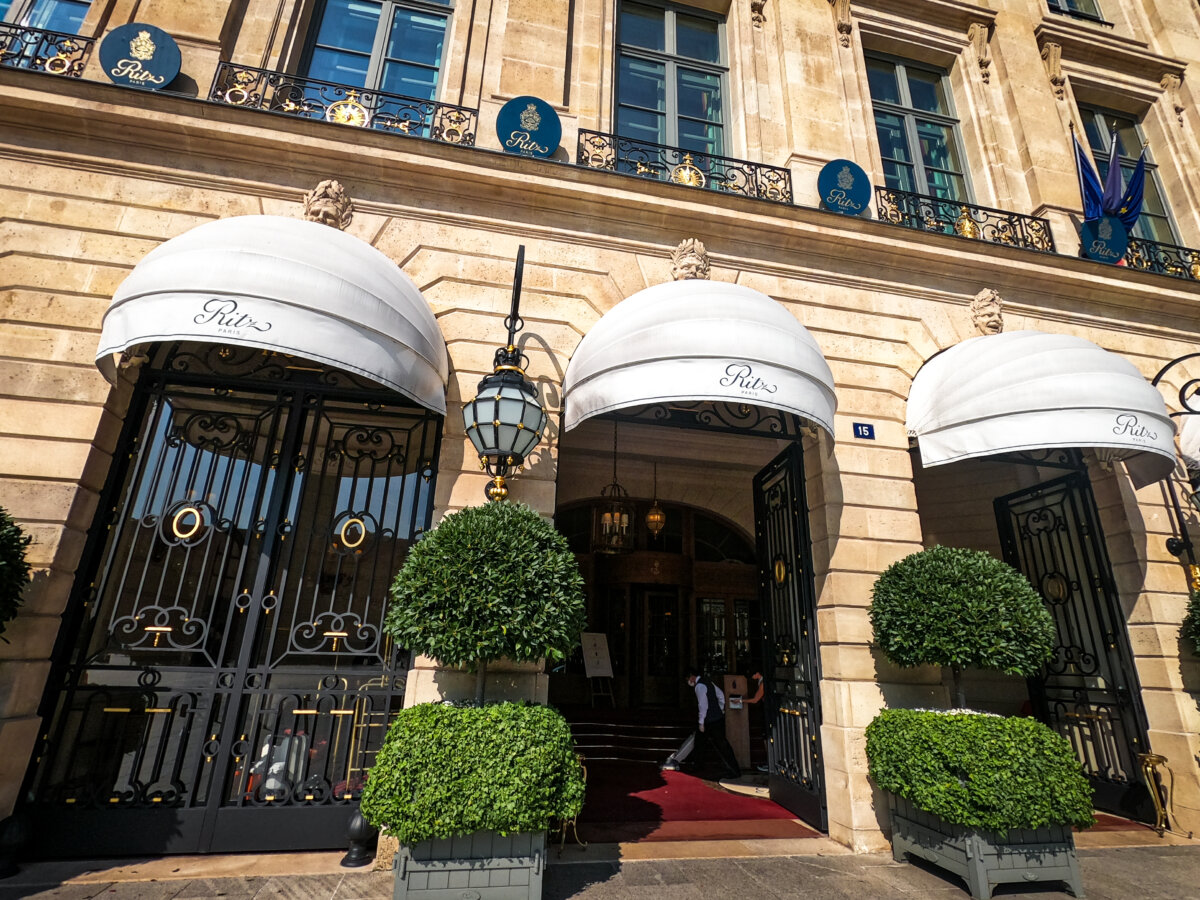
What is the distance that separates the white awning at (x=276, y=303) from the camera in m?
4.46

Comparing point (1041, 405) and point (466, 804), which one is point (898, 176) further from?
point (466, 804)

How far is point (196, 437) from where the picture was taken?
5.67 metres

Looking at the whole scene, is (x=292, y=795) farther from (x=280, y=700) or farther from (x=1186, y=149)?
(x=1186, y=149)

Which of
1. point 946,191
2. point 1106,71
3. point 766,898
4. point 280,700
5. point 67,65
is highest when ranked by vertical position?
point 1106,71

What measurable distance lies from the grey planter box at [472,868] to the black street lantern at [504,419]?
8.11ft

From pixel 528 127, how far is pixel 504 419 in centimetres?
386

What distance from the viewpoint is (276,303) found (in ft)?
15.0

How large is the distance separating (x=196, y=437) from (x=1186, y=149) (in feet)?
51.2

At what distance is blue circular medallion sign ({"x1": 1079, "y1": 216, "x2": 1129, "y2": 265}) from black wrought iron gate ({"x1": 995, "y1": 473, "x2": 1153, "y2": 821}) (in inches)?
129

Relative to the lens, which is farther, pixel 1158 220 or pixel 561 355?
pixel 1158 220

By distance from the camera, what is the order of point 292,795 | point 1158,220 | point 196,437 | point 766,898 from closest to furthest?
point 766,898, point 292,795, point 196,437, point 1158,220

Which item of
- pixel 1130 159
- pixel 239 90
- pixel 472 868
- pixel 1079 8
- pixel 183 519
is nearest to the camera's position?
pixel 472 868

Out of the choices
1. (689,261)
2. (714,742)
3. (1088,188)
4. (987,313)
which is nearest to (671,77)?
(689,261)

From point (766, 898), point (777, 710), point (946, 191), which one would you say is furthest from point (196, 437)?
point (946, 191)
